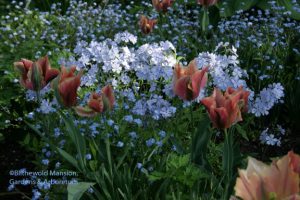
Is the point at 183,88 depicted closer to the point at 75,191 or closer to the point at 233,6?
the point at 75,191

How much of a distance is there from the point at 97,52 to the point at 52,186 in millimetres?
661

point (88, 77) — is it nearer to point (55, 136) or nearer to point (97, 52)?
point (97, 52)

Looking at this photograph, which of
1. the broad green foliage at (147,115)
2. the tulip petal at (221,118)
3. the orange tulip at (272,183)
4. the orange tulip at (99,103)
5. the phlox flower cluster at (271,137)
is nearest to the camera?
the orange tulip at (272,183)

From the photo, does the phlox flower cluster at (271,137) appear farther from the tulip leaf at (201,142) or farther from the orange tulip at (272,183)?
the orange tulip at (272,183)

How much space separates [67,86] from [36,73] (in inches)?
7.2

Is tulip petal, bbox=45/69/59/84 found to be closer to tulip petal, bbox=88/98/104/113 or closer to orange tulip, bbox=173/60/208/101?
tulip petal, bbox=88/98/104/113

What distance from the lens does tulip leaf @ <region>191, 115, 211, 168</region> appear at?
6.35 feet

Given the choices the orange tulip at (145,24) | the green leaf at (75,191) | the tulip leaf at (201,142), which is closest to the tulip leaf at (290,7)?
the orange tulip at (145,24)

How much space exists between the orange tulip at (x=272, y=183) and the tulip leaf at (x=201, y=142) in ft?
3.61

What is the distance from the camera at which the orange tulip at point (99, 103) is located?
5.88 feet

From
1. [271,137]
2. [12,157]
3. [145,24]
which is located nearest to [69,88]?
[271,137]

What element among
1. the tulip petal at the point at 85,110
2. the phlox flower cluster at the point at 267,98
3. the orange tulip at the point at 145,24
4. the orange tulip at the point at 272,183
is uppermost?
the orange tulip at the point at 145,24

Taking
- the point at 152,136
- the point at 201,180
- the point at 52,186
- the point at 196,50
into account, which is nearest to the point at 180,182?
the point at 201,180

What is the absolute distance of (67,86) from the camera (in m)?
1.75
